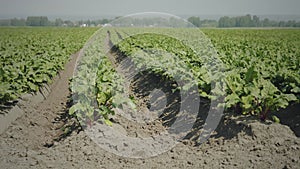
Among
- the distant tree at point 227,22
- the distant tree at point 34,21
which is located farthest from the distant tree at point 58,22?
the distant tree at point 227,22

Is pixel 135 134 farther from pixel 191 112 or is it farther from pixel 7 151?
pixel 7 151

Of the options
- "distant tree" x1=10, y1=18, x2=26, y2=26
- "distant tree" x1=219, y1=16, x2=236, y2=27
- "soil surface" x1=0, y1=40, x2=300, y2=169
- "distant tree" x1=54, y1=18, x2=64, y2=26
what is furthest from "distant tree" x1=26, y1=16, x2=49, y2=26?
"soil surface" x1=0, y1=40, x2=300, y2=169

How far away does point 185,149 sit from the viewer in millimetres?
4281

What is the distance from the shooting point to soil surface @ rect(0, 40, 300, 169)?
3.56m

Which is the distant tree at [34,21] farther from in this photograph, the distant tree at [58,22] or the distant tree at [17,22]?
the distant tree at [58,22]

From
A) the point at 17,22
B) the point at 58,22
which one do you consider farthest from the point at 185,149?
the point at 58,22

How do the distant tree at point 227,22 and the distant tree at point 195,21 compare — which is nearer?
the distant tree at point 195,21

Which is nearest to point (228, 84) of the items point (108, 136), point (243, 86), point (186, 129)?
point (243, 86)

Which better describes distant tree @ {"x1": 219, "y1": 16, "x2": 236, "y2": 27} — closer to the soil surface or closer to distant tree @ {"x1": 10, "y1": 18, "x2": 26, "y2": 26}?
distant tree @ {"x1": 10, "y1": 18, "x2": 26, "y2": 26}

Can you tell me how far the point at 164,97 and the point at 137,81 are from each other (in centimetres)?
256

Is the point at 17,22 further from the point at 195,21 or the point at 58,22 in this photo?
the point at 195,21

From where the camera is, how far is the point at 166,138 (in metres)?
4.76

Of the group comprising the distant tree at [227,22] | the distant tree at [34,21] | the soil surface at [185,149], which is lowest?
the soil surface at [185,149]

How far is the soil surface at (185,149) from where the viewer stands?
140 inches
